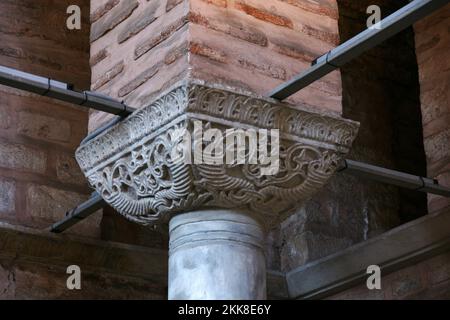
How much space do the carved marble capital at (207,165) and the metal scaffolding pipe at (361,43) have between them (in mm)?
123

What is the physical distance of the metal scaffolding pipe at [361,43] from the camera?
4.80 m

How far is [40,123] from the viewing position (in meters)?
7.47

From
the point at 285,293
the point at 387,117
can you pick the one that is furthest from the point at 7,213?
the point at 387,117

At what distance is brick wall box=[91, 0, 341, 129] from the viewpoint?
5.21 metres

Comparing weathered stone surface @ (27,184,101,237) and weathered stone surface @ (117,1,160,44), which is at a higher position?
weathered stone surface @ (117,1,160,44)

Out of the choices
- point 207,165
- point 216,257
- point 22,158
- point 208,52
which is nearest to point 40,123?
point 22,158

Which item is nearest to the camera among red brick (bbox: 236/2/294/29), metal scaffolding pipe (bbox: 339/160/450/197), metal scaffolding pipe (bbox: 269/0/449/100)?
metal scaffolding pipe (bbox: 269/0/449/100)

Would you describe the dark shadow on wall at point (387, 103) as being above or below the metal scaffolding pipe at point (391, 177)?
above

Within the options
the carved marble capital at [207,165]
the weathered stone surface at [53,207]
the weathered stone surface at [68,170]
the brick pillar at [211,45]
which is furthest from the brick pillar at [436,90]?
the weathered stone surface at [68,170]

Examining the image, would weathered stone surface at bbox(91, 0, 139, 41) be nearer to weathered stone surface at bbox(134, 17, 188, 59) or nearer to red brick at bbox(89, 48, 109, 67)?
red brick at bbox(89, 48, 109, 67)

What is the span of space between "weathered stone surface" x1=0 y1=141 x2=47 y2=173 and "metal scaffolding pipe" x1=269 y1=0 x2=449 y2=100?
255 centimetres

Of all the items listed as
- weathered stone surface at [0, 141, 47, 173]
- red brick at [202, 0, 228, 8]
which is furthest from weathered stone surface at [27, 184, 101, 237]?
red brick at [202, 0, 228, 8]

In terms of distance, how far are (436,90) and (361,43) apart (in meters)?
2.24

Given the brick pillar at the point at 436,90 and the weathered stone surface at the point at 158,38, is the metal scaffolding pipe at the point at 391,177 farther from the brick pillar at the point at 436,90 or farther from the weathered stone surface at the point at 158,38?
the weathered stone surface at the point at 158,38
